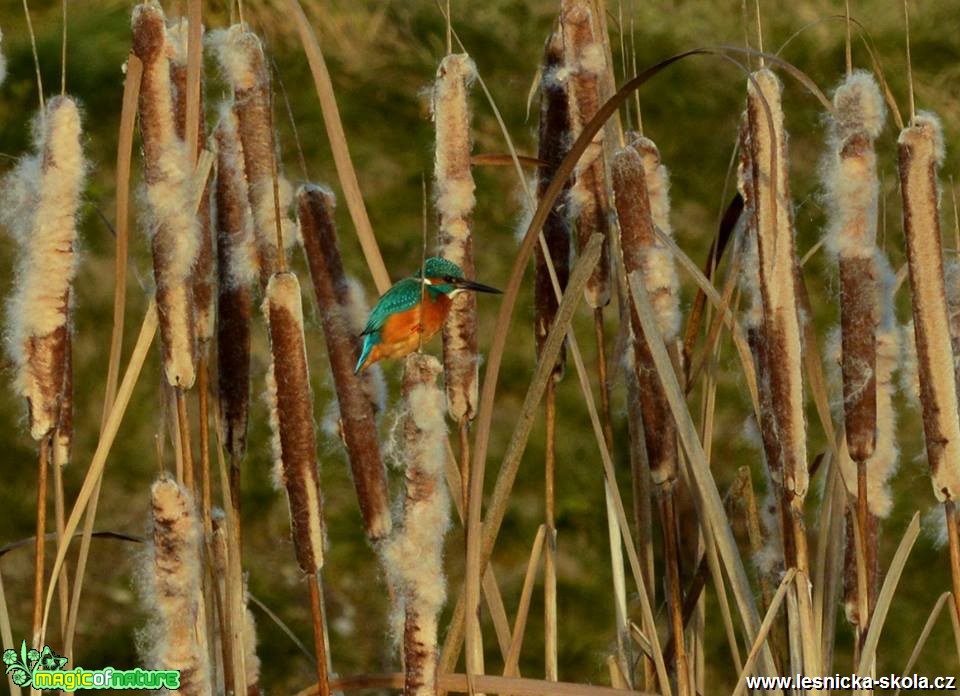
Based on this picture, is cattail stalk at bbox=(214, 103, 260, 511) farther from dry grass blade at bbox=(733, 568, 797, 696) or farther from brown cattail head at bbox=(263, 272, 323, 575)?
dry grass blade at bbox=(733, 568, 797, 696)

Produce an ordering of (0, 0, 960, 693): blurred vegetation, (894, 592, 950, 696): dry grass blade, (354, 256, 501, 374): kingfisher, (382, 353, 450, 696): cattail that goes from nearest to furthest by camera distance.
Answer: (382, 353, 450, 696): cattail < (894, 592, 950, 696): dry grass blade < (354, 256, 501, 374): kingfisher < (0, 0, 960, 693): blurred vegetation

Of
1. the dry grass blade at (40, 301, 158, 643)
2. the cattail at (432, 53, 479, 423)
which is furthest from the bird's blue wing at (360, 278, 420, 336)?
the dry grass blade at (40, 301, 158, 643)

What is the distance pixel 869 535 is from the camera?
3.78ft

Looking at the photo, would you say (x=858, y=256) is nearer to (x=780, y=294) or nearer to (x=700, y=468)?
(x=780, y=294)

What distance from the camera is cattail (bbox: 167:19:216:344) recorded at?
→ 43.6 inches

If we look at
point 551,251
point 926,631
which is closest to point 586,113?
point 551,251

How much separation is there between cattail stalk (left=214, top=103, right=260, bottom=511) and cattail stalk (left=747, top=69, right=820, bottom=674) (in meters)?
0.48

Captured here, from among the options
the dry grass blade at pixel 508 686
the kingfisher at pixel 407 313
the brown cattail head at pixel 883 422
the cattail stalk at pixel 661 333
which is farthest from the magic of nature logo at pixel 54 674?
the brown cattail head at pixel 883 422

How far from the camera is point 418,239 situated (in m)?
3.40

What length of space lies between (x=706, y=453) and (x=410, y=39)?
265 centimetres

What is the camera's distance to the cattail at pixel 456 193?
4.00 ft

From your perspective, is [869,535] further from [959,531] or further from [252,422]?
[252,422]

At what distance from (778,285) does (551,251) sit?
37 centimetres

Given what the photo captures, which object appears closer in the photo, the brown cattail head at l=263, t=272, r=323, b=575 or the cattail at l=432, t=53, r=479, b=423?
the brown cattail head at l=263, t=272, r=323, b=575
